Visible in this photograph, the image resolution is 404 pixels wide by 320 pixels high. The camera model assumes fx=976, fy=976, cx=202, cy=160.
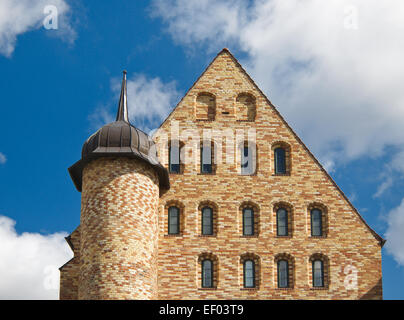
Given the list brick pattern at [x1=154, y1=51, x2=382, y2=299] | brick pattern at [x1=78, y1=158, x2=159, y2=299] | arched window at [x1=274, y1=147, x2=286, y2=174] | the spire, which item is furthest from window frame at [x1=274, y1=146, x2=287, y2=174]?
the spire

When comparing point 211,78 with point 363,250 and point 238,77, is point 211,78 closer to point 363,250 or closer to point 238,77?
point 238,77

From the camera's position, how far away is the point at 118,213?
1470 inches

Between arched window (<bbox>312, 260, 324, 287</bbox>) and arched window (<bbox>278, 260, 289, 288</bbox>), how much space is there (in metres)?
1.11

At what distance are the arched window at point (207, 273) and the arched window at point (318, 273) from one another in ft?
13.9

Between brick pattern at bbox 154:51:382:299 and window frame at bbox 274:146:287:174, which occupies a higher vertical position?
window frame at bbox 274:146:287:174

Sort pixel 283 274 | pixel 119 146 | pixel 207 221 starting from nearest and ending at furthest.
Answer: pixel 119 146 < pixel 283 274 < pixel 207 221

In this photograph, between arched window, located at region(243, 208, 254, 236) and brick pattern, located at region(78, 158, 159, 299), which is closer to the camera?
brick pattern, located at region(78, 158, 159, 299)

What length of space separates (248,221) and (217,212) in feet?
4.47

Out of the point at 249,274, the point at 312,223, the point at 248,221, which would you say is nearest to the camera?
the point at 249,274

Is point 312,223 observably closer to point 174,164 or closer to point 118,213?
point 174,164

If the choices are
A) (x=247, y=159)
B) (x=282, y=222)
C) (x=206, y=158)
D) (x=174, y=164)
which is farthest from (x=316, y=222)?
(x=174, y=164)

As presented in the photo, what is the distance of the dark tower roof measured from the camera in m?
38.4

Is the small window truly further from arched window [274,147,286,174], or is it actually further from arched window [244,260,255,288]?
arched window [244,260,255,288]
